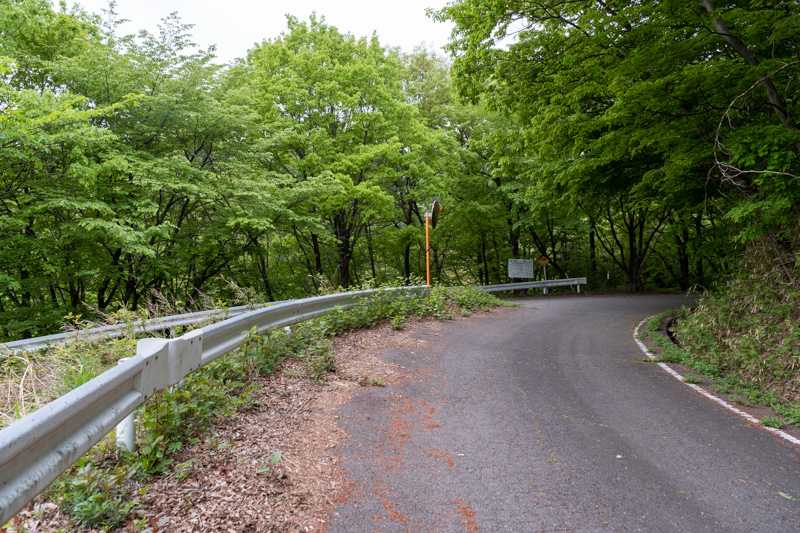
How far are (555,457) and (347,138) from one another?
1644cm

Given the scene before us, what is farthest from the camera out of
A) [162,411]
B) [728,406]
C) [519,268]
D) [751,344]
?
[519,268]

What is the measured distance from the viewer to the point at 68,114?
27.2ft

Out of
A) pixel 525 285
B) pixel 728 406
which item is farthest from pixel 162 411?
pixel 525 285

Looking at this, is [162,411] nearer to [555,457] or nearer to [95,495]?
[95,495]

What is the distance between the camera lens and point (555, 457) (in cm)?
356

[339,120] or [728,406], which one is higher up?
[339,120]

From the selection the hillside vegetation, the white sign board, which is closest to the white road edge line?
the hillside vegetation

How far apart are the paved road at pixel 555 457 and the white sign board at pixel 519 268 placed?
17.8m

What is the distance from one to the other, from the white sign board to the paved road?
17788 millimetres

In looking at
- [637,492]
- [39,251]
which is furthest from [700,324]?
[39,251]

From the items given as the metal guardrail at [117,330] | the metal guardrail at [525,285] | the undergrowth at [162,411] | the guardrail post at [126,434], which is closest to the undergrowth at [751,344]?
the undergrowth at [162,411]

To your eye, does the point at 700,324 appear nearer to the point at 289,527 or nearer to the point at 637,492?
the point at 637,492

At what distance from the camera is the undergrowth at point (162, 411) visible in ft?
7.76

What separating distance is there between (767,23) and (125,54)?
14.3m
